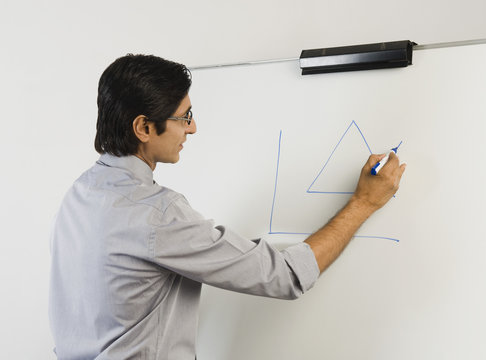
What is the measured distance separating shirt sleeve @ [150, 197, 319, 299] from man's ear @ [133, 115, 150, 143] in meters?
0.17

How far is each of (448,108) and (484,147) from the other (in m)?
0.12

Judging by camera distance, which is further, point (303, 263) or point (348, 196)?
point (348, 196)

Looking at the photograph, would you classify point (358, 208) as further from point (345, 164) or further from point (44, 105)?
point (44, 105)

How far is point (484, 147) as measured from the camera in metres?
1.11

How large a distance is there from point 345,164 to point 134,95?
52cm

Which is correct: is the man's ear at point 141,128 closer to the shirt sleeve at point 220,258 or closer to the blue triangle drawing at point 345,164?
the shirt sleeve at point 220,258

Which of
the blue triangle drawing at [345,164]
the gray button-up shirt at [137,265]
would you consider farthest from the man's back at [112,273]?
the blue triangle drawing at [345,164]

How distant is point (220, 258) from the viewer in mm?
1041

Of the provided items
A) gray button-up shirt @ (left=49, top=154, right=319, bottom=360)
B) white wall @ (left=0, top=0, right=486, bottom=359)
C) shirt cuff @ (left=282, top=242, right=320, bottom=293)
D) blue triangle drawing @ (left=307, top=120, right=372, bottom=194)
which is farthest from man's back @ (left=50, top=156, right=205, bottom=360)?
white wall @ (left=0, top=0, right=486, bottom=359)

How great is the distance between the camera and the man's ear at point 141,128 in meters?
1.10

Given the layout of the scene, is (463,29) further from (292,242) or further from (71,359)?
(71,359)

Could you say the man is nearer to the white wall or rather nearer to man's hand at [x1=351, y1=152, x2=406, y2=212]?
man's hand at [x1=351, y1=152, x2=406, y2=212]

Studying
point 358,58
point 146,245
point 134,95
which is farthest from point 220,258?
point 358,58

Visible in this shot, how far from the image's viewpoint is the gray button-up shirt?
101 cm
